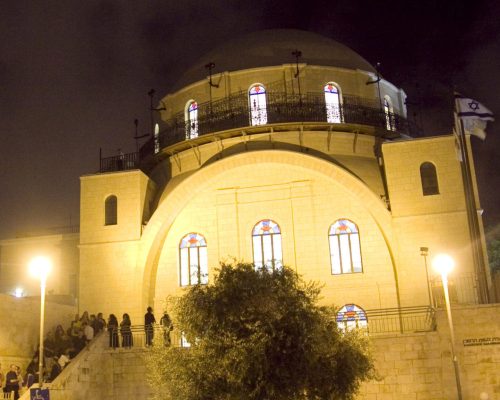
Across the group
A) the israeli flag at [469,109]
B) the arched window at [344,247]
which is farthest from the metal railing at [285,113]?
the israeli flag at [469,109]

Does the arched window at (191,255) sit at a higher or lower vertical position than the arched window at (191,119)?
lower

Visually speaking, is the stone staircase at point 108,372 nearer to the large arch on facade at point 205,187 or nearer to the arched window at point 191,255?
the large arch on facade at point 205,187

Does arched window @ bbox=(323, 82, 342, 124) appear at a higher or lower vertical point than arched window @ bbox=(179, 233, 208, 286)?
higher

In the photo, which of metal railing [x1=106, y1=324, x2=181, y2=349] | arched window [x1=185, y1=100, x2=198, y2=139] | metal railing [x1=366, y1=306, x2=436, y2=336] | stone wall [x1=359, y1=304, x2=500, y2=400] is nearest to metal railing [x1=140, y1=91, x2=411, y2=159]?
arched window [x1=185, y1=100, x2=198, y2=139]

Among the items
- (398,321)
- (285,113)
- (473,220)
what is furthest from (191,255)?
(473,220)

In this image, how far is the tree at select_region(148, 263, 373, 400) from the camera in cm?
1185

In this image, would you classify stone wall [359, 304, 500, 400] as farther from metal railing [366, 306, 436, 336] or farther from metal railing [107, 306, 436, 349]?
metal railing [366, 306, 436, 336]

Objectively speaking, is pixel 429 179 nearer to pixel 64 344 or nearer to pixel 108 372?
pixel 108 372

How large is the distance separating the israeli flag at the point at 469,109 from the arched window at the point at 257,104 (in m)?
7.05

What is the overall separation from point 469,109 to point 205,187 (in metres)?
9.37

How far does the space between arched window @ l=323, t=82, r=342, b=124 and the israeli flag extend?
192 inches

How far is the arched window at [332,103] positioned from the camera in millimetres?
23781

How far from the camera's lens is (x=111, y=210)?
2330 cm

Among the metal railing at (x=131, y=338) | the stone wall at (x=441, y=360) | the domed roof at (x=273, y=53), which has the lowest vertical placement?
the stone wall at (x=441, y=360)
